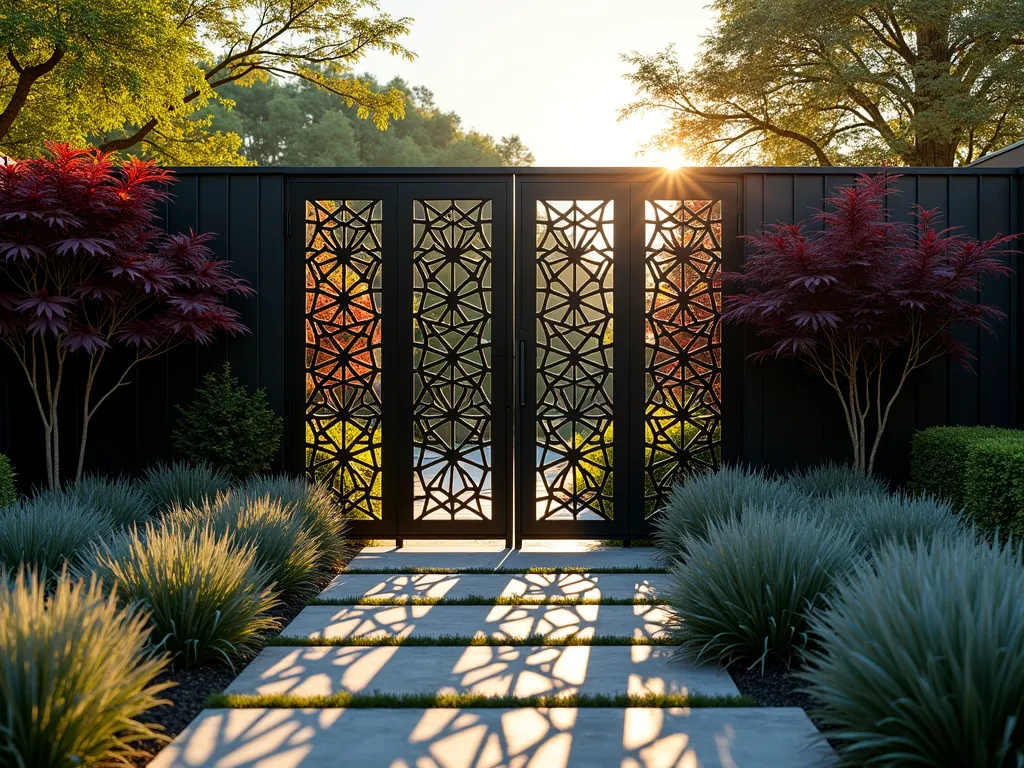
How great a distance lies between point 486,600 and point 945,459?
3.20 m

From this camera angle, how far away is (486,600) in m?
4.80

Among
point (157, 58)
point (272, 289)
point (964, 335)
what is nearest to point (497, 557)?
point (272, 289)

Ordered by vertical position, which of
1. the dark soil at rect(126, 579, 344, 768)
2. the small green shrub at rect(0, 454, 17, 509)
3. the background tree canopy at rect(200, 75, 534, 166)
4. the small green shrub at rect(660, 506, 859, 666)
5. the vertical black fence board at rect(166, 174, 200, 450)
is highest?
the background tree canopy at rect(200, 75, 534, 166)

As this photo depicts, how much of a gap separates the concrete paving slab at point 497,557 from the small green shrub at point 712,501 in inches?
15.9

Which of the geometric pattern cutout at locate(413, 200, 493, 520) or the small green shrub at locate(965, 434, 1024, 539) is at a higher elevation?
the geometric pattern cutout at locate(413, 200, 493, 520)

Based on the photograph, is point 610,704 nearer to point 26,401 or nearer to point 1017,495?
point 1017,495

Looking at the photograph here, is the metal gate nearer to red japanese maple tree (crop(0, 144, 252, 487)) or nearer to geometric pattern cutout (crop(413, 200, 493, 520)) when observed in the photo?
geometric pattern cutout (crop(413, 200, 493, 520))

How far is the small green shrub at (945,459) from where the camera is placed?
5.40m

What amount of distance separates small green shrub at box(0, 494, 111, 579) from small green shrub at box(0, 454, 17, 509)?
1.51 feet

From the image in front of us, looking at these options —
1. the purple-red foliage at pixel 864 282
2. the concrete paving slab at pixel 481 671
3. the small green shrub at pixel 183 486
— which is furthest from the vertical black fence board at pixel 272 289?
the purple-red foliage at pixel 864 282

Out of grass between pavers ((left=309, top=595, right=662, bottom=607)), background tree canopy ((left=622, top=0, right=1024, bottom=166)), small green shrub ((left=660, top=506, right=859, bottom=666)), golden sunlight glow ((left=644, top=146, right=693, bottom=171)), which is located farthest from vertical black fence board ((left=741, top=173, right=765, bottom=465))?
golden sunlight glow ((left=644, top=146, right=693, bottom=171))

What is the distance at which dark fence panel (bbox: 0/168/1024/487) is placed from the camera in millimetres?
6473

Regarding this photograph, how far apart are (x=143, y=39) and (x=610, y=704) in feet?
38.4

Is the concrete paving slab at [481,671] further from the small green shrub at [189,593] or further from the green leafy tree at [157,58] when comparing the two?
the green leafy tree at [157,58]
